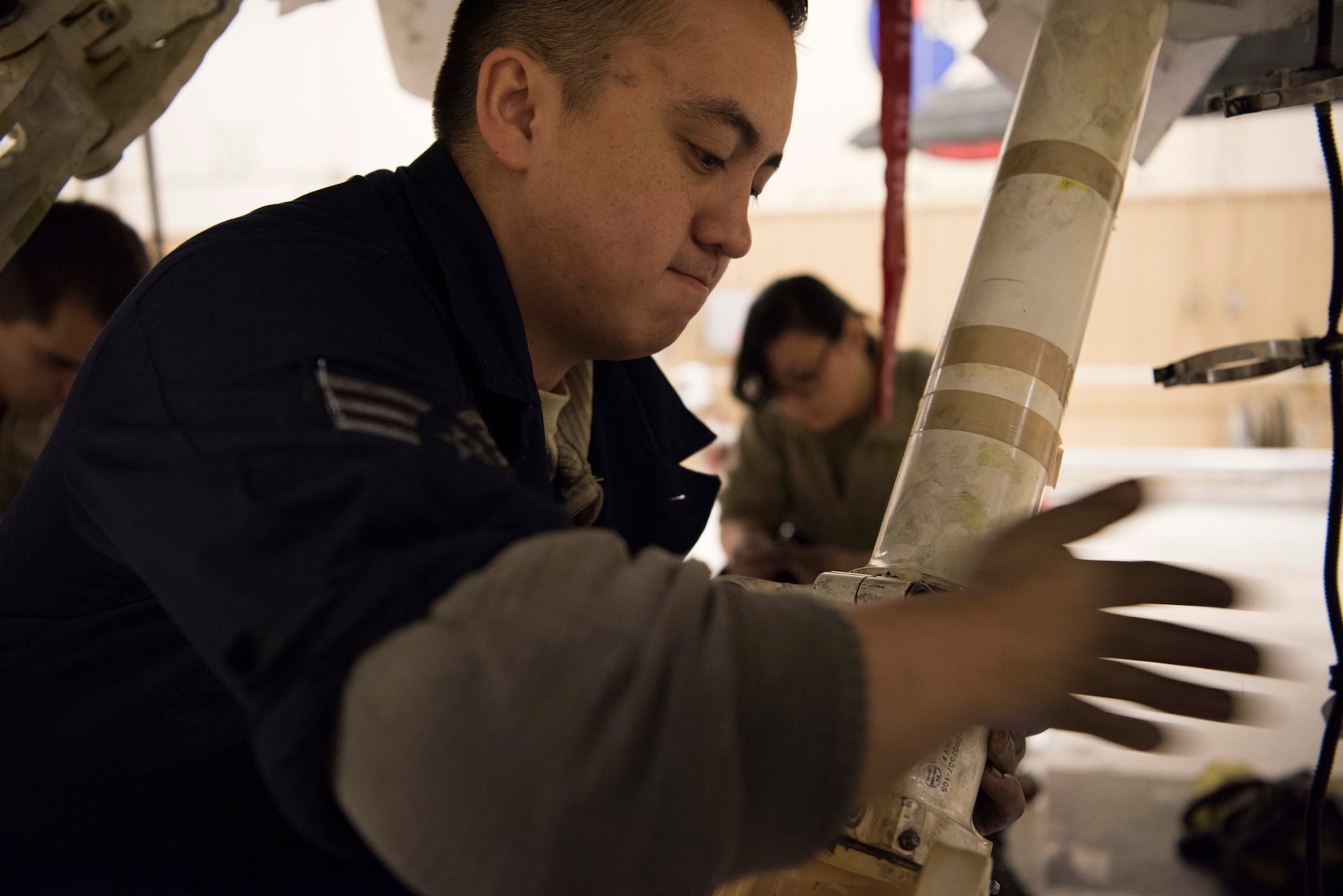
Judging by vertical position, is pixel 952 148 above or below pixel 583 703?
above

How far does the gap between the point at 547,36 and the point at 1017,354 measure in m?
0.43


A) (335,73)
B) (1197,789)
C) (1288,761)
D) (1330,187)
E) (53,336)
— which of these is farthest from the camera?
(335,73)

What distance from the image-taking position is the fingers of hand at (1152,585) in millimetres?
444

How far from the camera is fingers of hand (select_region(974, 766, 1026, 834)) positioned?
687 millimetres

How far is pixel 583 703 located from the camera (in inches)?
13.6

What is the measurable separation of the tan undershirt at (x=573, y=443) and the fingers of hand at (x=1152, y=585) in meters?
0.54

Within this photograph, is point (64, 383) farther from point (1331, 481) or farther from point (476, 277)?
point (1331, 481)

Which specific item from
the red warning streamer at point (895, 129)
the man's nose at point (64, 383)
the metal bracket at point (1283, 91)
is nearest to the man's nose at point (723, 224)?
the metal bracket at point (1283, 91)

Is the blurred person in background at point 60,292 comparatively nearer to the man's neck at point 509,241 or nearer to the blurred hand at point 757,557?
the man's neck at point 509,241

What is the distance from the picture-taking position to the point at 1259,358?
0.81 metres

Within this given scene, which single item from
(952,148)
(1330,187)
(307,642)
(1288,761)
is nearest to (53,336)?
(307,642)

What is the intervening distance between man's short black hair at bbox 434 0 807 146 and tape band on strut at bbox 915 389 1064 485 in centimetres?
32

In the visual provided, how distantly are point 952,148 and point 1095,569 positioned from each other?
449 cm

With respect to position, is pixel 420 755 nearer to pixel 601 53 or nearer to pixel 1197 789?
pixel 601 53
